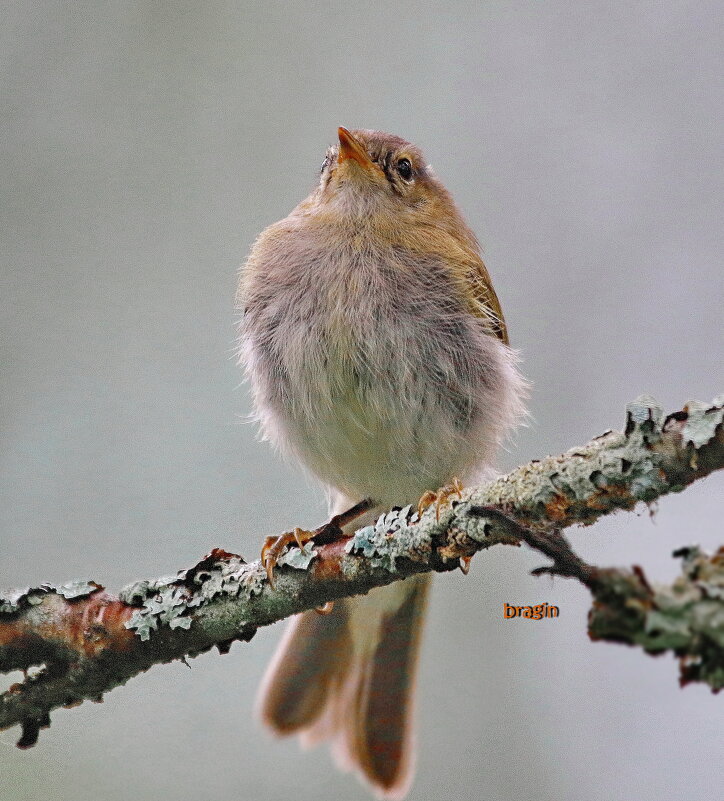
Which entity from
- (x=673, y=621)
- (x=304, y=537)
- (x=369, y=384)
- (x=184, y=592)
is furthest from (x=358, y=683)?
(x=673, y=621)

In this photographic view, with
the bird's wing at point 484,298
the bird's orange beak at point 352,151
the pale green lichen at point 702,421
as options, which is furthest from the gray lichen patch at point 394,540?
the bird's orange beak at point 352,151

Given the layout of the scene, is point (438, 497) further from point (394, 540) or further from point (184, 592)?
point (184, 592)

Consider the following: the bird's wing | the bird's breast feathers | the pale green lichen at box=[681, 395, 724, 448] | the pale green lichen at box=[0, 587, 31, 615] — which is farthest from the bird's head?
the pale green lichen at box=[681, 395, 724, 448]

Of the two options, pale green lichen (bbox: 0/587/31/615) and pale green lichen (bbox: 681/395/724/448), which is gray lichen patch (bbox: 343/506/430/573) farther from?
pale green lichen (bbox: 0/587/31/615)

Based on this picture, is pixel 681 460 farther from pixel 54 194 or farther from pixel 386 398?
pixel 54 194

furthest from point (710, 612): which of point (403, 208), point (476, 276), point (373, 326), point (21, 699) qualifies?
point (403, 208)

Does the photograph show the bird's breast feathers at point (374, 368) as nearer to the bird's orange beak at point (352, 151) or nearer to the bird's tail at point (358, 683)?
the bird's orange beak at point (352, 151)
